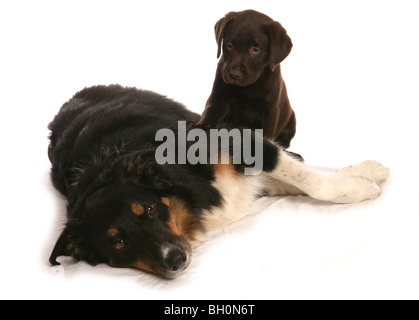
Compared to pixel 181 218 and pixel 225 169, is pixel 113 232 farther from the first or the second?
pixel 225 169

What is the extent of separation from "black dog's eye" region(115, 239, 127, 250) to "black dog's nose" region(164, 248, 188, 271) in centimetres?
23

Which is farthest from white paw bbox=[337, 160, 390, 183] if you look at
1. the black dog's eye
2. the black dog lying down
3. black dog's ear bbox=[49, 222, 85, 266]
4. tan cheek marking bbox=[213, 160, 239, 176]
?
black dog's ear bbox=[49, 222, 85, 266]

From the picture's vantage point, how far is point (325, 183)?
8.81 ft

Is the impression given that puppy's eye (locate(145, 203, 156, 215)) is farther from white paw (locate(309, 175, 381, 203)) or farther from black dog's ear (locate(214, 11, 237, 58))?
black dog's ear (locate(214, 11, 237, 58))

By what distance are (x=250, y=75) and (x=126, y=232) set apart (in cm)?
121

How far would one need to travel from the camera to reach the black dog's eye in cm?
223

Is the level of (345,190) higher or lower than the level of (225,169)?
lower

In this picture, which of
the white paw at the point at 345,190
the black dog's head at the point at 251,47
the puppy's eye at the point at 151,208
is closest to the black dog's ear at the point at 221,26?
the black dog's head at the point at 251,47

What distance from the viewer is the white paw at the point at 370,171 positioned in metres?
2.92

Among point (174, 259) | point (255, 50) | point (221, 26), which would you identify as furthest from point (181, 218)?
point (221, 26)

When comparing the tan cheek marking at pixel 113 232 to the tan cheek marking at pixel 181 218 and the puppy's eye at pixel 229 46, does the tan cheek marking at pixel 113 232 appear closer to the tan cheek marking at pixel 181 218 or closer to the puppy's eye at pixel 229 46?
the tan cheek marking at pixel 181 218

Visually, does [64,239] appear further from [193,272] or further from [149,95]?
[149,95]

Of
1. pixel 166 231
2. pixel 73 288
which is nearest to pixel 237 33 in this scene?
pixel 166 231

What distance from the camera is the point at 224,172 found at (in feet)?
8.84
